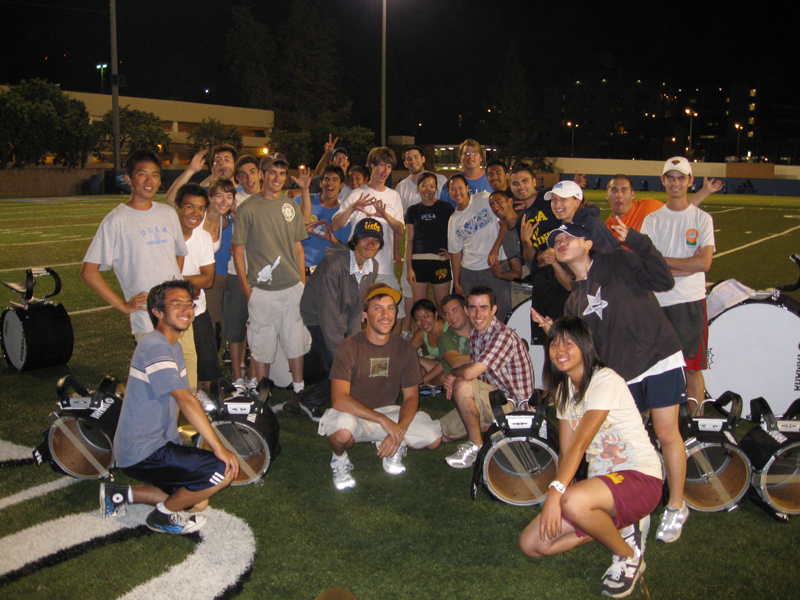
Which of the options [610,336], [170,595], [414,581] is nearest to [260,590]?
[170,595]

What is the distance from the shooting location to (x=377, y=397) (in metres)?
4.57

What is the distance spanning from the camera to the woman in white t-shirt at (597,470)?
311cm

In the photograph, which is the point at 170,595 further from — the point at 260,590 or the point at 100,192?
the point at 100,192

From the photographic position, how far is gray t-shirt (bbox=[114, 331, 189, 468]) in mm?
3629

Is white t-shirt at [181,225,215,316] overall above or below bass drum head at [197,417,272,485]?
above

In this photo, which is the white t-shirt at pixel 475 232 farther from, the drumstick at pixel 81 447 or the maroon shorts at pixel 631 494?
the drumstick at pixel 81 447

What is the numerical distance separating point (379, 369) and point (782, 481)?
2.57 metres

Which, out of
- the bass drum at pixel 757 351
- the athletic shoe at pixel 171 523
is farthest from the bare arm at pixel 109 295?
the bass drum at pixel 757 351

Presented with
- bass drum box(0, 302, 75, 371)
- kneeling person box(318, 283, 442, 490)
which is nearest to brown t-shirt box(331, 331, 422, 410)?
kneeling person box(318, 283, 442, 490)

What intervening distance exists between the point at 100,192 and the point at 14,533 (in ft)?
130

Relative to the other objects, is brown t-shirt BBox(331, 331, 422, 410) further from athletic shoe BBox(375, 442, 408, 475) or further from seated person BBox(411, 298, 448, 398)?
seated person BBox(411, 298, 448, 398)

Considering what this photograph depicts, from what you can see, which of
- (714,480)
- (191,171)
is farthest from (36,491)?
(714,480)

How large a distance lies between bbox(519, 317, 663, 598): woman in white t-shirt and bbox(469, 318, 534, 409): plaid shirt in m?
1.21

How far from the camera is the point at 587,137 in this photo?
11662 cm
